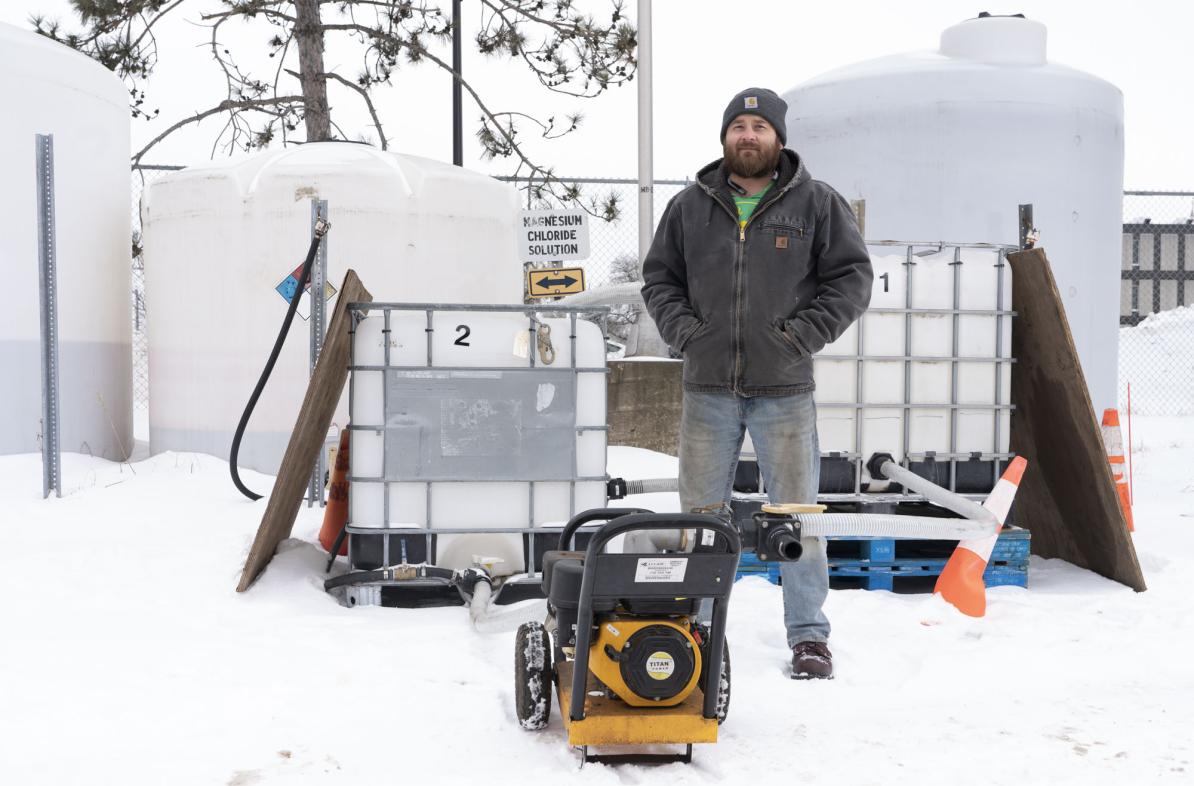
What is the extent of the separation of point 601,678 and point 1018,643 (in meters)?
2.22

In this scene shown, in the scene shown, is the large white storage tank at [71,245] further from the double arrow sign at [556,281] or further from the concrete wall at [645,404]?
the concrete wall at [645,404]

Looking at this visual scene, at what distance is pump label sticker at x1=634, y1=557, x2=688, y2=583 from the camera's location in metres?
2.69

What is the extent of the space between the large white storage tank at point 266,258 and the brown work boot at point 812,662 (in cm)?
567

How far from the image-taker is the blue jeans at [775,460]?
3.85 metres

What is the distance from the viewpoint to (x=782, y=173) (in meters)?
3.89

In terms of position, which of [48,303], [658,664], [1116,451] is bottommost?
[658,664]

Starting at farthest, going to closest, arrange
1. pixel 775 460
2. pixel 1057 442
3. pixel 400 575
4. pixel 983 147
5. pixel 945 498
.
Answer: pixel 983 147 < pixel 1057 442 < pixel 400 575 < pixel 945 498 < pixel 775 460

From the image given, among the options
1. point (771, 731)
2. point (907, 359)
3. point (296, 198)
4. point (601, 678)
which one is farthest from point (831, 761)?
point (296, 198)

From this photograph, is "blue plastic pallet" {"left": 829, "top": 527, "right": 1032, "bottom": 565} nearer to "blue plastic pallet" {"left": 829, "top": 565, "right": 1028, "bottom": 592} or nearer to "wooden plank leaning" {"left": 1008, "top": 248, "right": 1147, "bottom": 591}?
"blue plastic pallet" {"left": 829, "top": 565, "right": 1028, "bottom": 592}

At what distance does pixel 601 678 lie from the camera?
2.83 meters

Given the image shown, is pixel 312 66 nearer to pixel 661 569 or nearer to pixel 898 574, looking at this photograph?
pixel 898 574

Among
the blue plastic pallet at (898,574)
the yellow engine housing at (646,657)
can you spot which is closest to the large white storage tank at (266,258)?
the blue plastic pallet at (898,574)

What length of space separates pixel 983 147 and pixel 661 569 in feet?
26.0

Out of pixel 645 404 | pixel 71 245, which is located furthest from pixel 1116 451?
pixel 71 245
